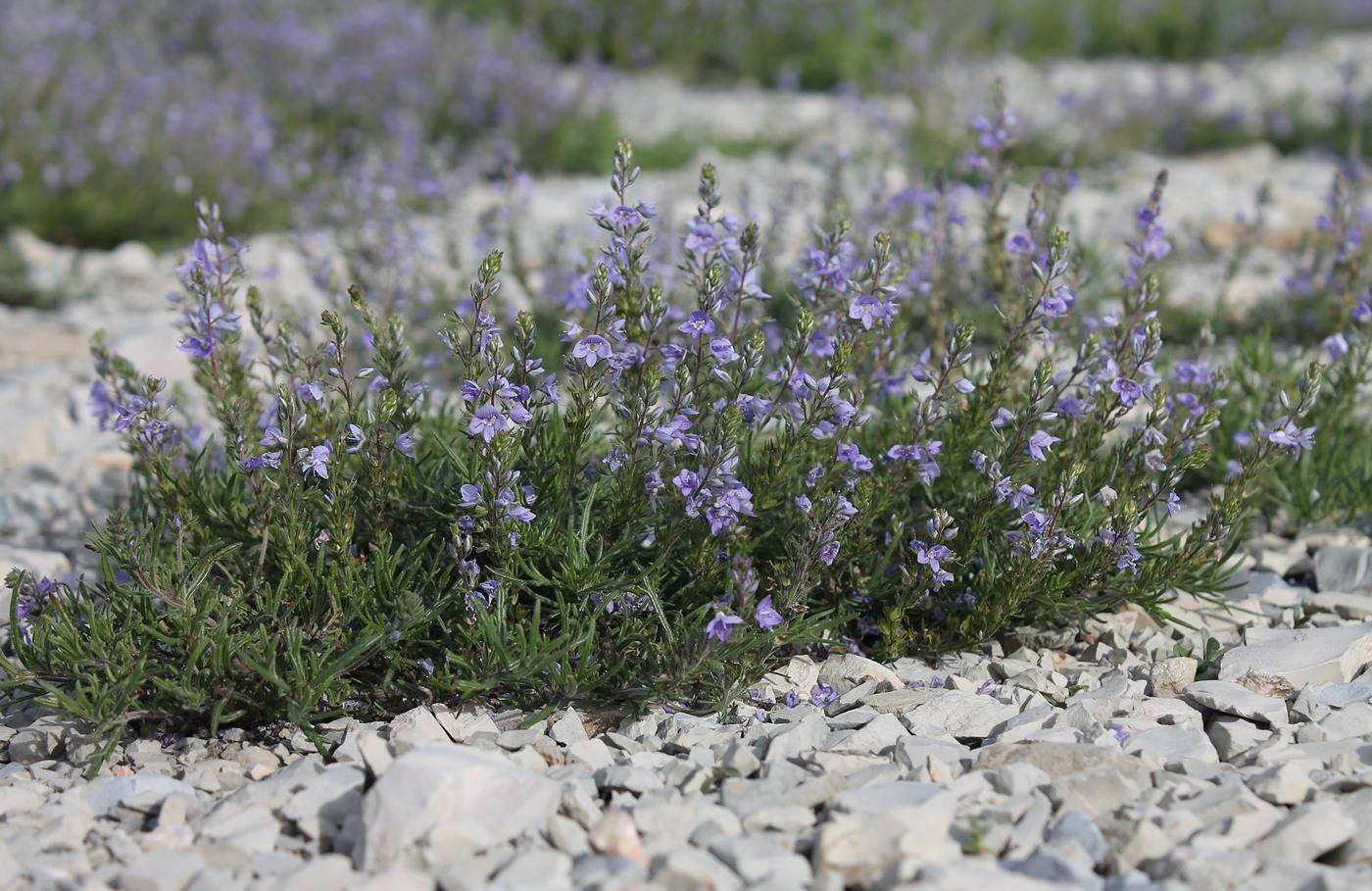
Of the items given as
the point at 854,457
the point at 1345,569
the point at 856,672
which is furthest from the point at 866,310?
the point at 1345,569

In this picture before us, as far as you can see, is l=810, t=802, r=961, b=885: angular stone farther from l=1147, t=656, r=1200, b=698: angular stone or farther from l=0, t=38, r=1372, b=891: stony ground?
l=1147, t=656, r=1200, b=698: angular stone

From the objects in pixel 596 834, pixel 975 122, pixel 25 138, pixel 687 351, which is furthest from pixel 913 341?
pixel 25 138

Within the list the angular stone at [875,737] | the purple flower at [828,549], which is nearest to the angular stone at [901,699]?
the angular stone at [875,737]

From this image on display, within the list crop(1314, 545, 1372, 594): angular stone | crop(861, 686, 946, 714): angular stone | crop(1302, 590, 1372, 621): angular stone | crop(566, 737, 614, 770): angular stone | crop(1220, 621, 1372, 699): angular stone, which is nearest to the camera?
crop(566, 737, 614, 770): angular stone

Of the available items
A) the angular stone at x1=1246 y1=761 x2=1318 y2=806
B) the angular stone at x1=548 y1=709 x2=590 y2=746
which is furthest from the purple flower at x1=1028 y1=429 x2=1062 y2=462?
the angular stone at x1=548 y1=709 x2=590 y2=746

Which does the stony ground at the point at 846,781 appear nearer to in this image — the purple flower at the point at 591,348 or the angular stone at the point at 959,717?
the angular stone at the point at 959,717

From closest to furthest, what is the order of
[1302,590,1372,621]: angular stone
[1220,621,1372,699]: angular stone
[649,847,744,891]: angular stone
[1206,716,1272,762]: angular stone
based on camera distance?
[649,847,744,891]: angular stone < [1206,716,1272,762]: angular stone < [1220,621,1372,699]: angular stone < [1302,590,1372,621]: angular stone
